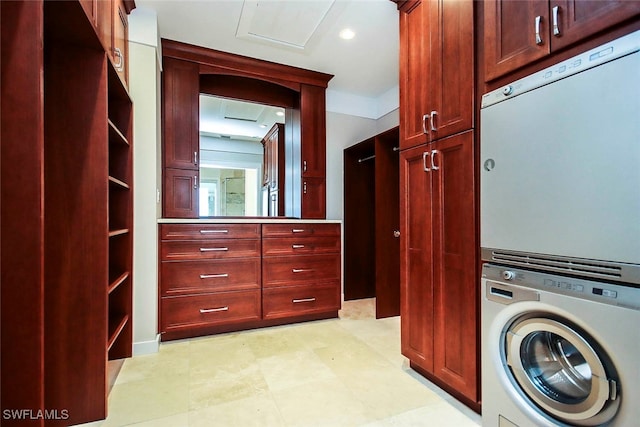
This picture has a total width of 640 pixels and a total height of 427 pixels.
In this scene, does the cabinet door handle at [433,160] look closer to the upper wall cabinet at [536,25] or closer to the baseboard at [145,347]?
the upper wall cabinet at [536,25]

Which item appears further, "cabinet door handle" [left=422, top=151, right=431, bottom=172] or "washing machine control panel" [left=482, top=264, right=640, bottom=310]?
"cabinet door handle" [left=422, top=151, right=431, bottom=172]

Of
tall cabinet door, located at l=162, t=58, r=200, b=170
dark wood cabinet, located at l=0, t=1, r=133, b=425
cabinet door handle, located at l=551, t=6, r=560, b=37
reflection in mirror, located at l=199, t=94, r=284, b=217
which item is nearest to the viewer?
cabinet door handle, located at l=551, t=6, r=560, b=37

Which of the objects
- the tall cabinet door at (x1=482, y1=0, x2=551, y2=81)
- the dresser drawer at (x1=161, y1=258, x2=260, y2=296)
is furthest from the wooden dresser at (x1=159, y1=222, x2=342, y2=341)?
the tall cabinet door at (x1=482, y1=0, x2=551, y2=81)

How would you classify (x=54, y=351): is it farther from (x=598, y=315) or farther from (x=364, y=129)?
(x=364, y=129)

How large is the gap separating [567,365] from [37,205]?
1.92 meters

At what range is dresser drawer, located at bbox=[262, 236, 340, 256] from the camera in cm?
273

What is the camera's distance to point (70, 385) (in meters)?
1.42

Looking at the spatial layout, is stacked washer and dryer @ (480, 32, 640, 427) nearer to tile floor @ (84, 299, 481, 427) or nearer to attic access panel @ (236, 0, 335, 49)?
tile floor @ (84, 299, 481, 427)

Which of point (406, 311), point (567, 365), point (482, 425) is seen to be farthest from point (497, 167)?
point (482, 425)

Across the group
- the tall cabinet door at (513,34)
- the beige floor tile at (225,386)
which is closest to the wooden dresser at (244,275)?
the beige floor tile at (225,386)

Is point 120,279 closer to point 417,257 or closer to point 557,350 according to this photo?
point 417,257

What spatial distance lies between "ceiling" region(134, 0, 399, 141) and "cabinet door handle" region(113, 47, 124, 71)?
67 cm

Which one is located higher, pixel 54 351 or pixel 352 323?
pixel 54 351

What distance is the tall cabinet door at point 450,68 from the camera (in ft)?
5.06
